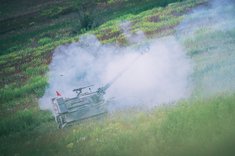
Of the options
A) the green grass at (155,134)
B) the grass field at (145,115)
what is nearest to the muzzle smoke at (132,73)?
the grass field at (145,115)

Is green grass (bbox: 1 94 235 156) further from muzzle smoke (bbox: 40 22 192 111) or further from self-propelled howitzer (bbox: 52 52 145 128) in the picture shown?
muzzle smoke (bbox: 40 22 192 111)

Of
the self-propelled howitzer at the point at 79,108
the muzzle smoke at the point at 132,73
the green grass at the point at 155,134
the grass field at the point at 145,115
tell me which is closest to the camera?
the green grass at the point at 155,134

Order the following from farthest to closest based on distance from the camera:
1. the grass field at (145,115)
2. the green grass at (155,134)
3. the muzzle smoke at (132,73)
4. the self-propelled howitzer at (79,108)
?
the muzzle smoke at (132,73)
the self-propelled howitzer at (79,108)
the grass field at (145,115)
the green grass at (155,134)

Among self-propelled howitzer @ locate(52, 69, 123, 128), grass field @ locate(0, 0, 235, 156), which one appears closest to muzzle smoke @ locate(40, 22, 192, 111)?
grass field @ locate(0, 0, 235, 156)

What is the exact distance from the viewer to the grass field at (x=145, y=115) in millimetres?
11492

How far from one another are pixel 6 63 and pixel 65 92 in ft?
48.8

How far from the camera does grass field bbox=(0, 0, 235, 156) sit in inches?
452

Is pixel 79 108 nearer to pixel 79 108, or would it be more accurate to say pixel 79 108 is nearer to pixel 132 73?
pixel 79 108

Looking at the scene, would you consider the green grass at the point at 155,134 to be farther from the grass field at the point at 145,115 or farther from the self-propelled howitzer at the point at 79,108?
the self-propelled howitzer at the point at 79,108

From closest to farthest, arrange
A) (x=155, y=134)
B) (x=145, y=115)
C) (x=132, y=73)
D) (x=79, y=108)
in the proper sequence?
(x=155, y=134)
(x=145, y=115)
(x=79, y=108)
(x=132, y=73)

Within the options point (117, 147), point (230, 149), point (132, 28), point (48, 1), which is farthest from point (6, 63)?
point (48, 1)

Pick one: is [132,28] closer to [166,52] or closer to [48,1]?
[166,52]

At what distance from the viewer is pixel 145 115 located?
531 inches

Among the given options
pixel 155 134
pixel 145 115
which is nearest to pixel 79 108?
pixel 145 115
